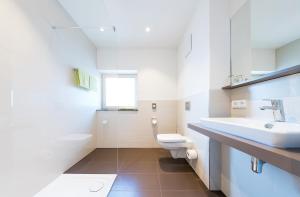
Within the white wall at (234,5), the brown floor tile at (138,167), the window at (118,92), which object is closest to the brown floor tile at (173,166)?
the brown floor tile at (138,167)

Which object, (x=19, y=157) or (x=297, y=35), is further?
(x=19, y=157)

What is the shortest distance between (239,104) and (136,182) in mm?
1481

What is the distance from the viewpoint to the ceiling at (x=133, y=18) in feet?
7.09

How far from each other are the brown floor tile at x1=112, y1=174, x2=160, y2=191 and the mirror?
1488 millimetres

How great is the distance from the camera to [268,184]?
1170 millimetres

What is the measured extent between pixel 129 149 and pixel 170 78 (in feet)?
5.64

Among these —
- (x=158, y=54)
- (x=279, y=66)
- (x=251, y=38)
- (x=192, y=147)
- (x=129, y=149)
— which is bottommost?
(x=129, y=149)

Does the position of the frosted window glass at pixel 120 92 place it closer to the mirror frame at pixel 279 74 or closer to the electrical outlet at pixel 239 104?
the electrical outlet at pixel 239 104

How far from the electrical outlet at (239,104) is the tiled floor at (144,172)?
945 mm

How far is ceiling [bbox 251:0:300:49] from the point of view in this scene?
3.63 ft

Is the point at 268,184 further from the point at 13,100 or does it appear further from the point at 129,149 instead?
the point at 129,149

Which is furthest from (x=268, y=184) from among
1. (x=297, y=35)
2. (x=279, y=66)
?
(x=297, y=35)

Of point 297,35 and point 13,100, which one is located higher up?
point 297,35

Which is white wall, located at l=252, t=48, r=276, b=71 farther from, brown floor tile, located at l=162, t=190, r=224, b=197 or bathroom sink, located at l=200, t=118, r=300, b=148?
brown floor tile, located at l=162, t=190, r=224, b=197
